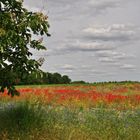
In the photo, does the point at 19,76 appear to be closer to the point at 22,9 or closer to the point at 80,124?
the point at 22,9

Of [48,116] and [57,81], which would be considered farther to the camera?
[57,81]

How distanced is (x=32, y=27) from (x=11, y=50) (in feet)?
3.32

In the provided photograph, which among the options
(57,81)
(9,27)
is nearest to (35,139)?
(9,27)

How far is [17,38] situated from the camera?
39.1 ft

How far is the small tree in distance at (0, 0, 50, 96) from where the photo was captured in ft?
39.2

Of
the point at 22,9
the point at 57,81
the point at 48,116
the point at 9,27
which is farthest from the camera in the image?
the point at 57,81

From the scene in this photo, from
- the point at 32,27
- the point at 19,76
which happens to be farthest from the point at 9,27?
the point at 19,76

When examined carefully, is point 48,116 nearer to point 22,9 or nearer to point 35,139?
point 35,139

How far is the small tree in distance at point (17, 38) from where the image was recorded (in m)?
11.9

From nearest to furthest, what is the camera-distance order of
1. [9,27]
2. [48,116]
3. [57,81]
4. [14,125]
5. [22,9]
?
[9,27] → [22,9] → [14,125] → [48,116] → [57,81]

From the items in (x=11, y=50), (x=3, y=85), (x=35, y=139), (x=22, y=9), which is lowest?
(x=35, y=139)

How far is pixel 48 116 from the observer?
1545cm

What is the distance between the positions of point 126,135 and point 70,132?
5.38 ft

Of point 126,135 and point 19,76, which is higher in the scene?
point 19,76
